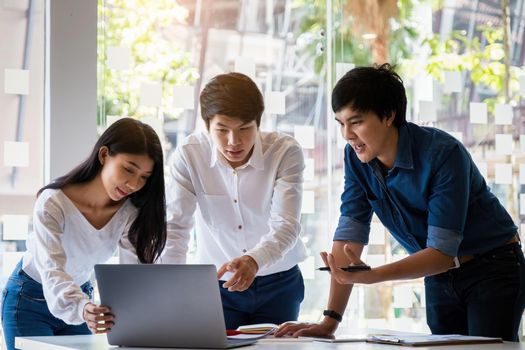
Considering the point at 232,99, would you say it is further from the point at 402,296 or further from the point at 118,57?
the point at 402,296

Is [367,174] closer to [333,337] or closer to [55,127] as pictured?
[333,337]

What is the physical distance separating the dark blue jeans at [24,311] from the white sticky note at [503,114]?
9.27ft

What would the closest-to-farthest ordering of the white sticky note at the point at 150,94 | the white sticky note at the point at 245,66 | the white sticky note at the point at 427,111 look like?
the white sticky note at the point at 150,94
the white sticky note at the point at 245,66
the white sticky note at the point at 427,111

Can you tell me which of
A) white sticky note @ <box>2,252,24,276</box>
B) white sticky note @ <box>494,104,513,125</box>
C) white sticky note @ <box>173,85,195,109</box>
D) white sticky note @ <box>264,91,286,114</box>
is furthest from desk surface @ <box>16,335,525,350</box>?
white sticky note @ <box>494,104,513,125</box>

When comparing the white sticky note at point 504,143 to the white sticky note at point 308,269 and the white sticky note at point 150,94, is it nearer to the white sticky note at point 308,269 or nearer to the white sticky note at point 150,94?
the white sticky note at point 308,269

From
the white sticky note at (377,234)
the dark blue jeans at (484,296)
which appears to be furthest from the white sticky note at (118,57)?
the dark blue jeans at (484,296)

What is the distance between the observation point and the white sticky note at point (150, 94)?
12.4 feet

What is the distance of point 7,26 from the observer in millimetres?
3447

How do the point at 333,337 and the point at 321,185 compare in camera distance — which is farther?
the point at 321,185

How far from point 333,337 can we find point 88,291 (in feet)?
3.04

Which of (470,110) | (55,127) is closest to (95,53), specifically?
(55,127)

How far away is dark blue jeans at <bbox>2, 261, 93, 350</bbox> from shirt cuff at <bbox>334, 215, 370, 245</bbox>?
0.94 metres

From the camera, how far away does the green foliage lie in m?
3.64

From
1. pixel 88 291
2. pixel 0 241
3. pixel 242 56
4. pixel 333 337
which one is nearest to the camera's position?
pixel 333 337
